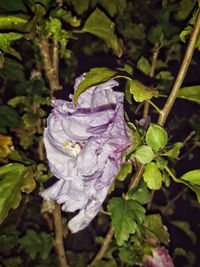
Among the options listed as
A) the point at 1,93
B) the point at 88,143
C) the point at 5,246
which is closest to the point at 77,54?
the point at 1,93

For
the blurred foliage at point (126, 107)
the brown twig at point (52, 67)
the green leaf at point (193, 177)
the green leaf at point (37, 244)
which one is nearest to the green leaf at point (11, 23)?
the blurred foliage at point (126, 107)

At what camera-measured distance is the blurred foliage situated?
0.77m

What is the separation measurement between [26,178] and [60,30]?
0.29m

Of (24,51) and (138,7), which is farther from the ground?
(138,7)

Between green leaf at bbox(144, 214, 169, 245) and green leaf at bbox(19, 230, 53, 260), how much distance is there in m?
0.31

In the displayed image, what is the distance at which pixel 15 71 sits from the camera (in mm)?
1075

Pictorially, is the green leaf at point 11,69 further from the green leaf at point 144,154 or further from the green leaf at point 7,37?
the green leaf at point 144,154

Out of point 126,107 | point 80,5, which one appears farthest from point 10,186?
point 126,107

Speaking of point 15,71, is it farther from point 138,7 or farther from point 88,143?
→ point 138,7

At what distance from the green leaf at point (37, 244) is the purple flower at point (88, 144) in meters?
0.44

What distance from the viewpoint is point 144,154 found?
0.73 metres

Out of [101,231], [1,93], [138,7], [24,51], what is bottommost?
[101,231]

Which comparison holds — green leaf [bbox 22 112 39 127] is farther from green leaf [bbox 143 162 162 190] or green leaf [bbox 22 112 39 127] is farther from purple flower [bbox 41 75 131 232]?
green leaf [bbox 143 162 162 190]

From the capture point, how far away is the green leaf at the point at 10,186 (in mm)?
843
